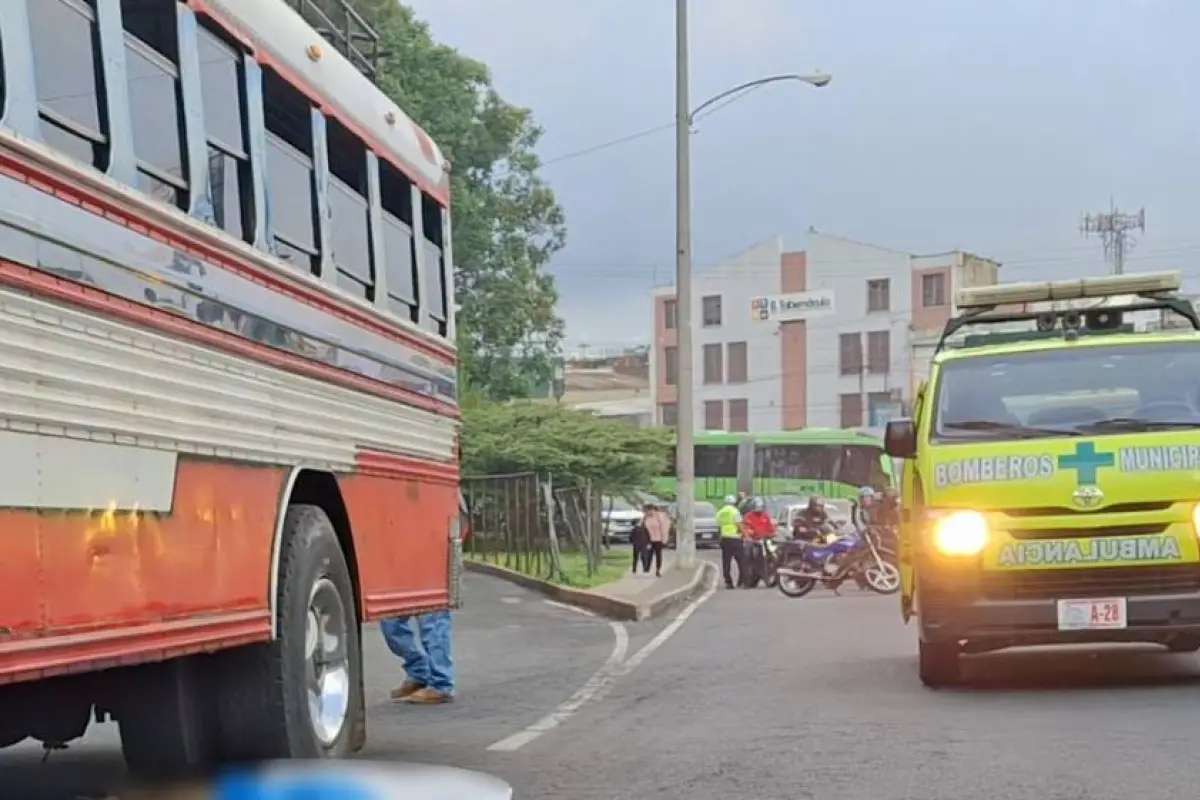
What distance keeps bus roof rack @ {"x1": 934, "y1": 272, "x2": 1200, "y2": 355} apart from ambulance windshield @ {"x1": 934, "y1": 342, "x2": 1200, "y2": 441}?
0.55m

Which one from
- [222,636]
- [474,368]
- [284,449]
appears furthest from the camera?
[474,368]

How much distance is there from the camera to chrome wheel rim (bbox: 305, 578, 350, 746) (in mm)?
7293

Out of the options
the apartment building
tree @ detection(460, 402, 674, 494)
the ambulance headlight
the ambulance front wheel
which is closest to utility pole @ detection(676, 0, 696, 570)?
tree @ detection(460, 402, 674, 494)

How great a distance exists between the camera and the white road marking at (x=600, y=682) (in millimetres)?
9594

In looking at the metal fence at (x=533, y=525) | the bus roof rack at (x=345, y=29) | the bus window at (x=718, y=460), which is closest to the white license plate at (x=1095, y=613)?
the bus roof rack at (x=345, y=29)

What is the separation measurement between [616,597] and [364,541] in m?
14.5

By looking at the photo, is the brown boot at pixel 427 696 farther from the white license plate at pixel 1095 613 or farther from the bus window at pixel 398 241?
the white license plate at pixel 1095 613

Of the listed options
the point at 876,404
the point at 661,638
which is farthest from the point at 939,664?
the point at 876,404

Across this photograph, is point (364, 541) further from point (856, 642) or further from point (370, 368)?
point (856, 642)

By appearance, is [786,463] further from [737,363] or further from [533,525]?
[533,525]

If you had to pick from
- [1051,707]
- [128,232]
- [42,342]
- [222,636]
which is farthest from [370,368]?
[1051,707]

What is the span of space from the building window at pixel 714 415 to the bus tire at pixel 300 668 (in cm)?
7520

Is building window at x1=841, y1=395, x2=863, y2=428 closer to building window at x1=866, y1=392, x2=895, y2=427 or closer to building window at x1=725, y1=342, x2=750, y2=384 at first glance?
building window at x1=866, y1=392, x2=895, y2=427

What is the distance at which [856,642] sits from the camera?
52.6 feet
